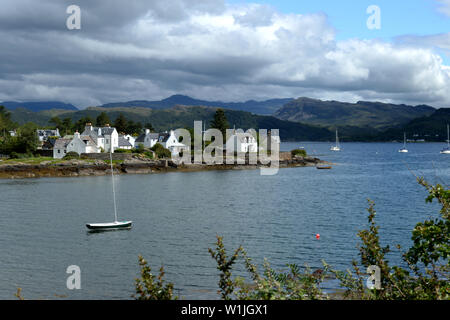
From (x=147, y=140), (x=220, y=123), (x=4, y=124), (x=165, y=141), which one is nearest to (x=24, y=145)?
(x=147, y=140)

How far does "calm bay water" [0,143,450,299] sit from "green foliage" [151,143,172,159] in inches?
1438

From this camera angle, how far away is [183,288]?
25875mm

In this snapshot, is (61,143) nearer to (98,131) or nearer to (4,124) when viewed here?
(98,131)

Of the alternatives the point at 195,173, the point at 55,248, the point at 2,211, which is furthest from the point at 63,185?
the point at 55,248

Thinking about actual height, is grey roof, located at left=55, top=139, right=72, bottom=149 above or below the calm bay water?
above

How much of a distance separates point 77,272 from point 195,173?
82169 mm

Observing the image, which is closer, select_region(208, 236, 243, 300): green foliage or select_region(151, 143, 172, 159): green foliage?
select_region(208, 236, 243, 300): green foliage

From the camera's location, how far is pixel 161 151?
123438 mm

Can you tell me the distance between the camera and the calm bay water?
28.7 m

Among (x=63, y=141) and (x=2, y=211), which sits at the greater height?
(x=63, y=141)

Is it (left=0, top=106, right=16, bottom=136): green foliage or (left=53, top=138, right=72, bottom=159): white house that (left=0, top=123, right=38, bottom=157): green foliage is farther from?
(left=0, top=106, right=16, bottom=136): green foliage

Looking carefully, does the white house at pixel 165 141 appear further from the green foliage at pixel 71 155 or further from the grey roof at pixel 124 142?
the green foliage at pixel 71 155

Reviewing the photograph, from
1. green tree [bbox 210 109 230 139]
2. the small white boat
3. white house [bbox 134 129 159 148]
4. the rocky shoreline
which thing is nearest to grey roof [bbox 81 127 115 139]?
white house [bbox 134 129 159 148]

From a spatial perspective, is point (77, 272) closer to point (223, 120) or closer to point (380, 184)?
point (380, 184)
